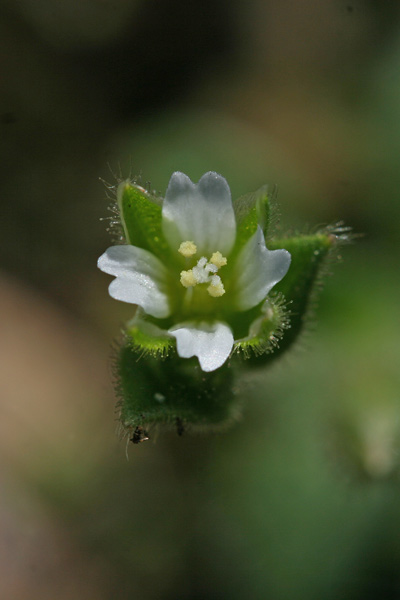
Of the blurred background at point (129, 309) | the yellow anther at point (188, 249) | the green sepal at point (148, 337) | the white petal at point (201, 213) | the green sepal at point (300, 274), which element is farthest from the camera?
Answer: the blurred background at point (129, 309)

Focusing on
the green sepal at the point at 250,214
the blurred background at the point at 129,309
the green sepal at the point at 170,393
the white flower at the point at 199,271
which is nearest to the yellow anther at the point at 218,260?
the white flower at the point at 199,271

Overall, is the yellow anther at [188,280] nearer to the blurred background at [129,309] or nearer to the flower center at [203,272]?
the flower center at [203,272]

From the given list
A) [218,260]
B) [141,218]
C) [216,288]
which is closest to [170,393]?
[216,288]

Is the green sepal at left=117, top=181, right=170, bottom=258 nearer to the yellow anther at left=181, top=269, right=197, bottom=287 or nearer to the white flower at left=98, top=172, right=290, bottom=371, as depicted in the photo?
the white flower at left=98, top=172, right=290, bottom=371

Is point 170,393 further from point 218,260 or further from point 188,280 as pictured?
point 218,260

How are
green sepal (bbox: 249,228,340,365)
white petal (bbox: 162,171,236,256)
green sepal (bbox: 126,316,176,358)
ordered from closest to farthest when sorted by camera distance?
green sepal (bbox: 126,316,176,358) < white petal (bbox: 162,171,236,256) < green sepal (bbox: 249,228,340,365)

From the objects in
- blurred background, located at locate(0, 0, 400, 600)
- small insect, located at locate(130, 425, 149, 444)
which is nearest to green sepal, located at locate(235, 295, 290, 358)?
small insect, located at locate(130, 425, 149, 444)
